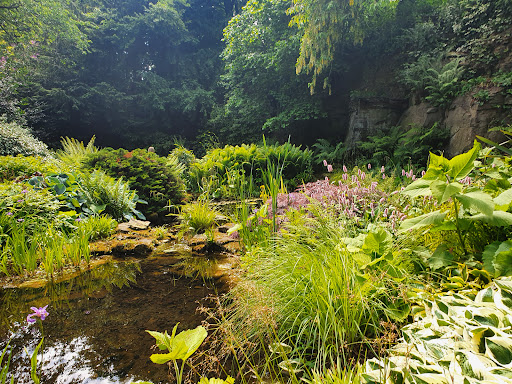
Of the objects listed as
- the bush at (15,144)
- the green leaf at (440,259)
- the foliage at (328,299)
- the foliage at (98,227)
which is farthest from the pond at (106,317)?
the bush at (15,144)

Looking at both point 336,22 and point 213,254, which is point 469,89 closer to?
point 336,22

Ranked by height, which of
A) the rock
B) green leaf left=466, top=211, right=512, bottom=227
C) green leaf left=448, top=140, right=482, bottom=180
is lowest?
A: the rock

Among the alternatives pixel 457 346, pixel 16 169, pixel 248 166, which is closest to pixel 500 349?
pixel 457 346

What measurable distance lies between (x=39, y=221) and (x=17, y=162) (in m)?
2.08

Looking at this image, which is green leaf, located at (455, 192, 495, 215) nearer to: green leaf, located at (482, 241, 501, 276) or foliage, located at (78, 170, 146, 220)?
green leaf, located at (482, 241, 501, 276)

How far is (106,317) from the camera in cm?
189

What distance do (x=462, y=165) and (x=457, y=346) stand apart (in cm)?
104

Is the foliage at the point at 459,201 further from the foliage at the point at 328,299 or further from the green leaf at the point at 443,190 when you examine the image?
the foliage at the point at 328,299

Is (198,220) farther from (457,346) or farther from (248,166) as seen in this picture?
(457,346)

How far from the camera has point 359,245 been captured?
1787mm

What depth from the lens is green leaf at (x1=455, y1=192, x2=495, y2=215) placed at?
1.26 meters

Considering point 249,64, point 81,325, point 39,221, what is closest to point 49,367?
point 81,325

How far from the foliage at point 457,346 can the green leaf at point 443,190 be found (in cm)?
41

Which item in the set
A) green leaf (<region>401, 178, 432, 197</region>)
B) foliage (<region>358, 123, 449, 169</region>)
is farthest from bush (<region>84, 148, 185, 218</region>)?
foliage (<region>358, 123, 449, 169</region>)
